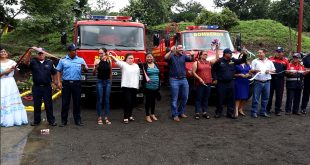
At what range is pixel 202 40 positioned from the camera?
1266 centimetres

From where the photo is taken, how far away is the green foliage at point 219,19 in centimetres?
3055

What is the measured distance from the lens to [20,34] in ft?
106

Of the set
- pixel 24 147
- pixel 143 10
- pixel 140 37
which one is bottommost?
pixel 24 147

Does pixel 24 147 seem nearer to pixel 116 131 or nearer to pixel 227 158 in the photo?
pixel 116 131

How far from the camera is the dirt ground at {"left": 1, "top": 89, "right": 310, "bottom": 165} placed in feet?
21.1

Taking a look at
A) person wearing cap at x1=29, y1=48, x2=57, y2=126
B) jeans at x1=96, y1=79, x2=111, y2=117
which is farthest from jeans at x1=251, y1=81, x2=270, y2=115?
person wearing cap at x1=29, y1=48, x2=57, y2=126

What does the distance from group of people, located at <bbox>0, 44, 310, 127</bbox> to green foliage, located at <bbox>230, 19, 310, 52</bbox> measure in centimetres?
1720

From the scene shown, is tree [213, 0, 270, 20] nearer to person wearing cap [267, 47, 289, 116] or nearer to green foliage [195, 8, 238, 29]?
green foliage [195, 8, 238, 29]

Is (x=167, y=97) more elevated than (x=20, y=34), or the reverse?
(x=20, y=34)

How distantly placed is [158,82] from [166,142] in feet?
7.49

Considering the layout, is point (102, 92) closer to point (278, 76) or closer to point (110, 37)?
point (110, 37)

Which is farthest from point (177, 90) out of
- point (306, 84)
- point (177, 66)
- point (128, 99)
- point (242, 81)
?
point (306, 84)

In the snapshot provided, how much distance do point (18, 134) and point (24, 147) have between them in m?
1.02

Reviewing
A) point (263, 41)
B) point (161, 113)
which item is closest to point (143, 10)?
point (263, 41)
